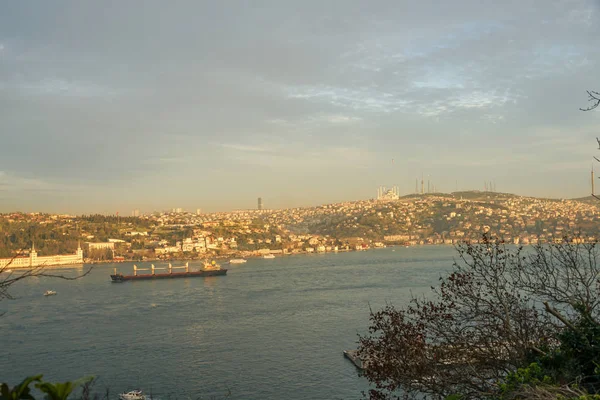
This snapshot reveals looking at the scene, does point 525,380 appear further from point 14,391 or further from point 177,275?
point 177,275

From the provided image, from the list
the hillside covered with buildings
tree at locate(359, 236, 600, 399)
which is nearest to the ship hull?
the hillside covered with buildings

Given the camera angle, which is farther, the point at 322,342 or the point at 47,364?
the point at 322,342

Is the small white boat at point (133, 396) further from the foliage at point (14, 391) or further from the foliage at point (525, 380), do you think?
the foliage at point (14, 391)

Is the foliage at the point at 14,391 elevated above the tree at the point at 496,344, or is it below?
above

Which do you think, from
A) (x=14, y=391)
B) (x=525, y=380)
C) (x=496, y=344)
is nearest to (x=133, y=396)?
(x=496, y=344)

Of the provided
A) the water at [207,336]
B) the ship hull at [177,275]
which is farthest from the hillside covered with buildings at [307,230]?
the water at [207,336]

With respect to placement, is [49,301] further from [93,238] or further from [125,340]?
[93,238]

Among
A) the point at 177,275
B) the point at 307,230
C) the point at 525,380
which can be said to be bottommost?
the point at 177,275

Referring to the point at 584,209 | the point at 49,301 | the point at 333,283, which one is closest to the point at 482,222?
the point at 584,209

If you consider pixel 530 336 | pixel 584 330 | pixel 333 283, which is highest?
pixel 584 330
